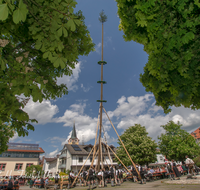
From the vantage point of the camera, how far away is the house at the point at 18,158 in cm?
4244

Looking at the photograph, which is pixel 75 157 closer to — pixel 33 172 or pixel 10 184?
pixel 33 172

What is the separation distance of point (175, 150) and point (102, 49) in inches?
992

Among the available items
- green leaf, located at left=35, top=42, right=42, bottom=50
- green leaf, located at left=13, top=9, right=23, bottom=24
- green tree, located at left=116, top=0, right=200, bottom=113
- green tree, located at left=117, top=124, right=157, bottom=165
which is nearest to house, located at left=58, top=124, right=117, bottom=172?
green tree, located at left=117, top=124, right=157, bottom=165

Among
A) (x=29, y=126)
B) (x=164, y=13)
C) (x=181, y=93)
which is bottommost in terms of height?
(x=29, y=126)

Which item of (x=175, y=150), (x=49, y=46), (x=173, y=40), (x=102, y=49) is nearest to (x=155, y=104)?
(x=173, y=40)

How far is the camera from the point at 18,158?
1778 inches

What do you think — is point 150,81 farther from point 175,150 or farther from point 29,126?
point 175,150

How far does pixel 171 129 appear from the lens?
112ft

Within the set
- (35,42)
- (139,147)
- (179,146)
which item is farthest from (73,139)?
(35,42)

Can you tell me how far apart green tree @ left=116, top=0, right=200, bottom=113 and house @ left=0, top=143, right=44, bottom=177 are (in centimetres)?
5214

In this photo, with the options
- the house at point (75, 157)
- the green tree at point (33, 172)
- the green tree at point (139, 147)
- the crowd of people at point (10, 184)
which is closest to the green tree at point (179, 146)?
the green tree at point (139, 147)

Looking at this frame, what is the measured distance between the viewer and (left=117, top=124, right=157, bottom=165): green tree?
2453 centimetres

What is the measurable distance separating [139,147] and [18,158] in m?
42.0

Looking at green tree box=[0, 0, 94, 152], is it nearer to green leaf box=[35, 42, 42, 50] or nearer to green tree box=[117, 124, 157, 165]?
green leaf box=[35, 42, 42, 50]
